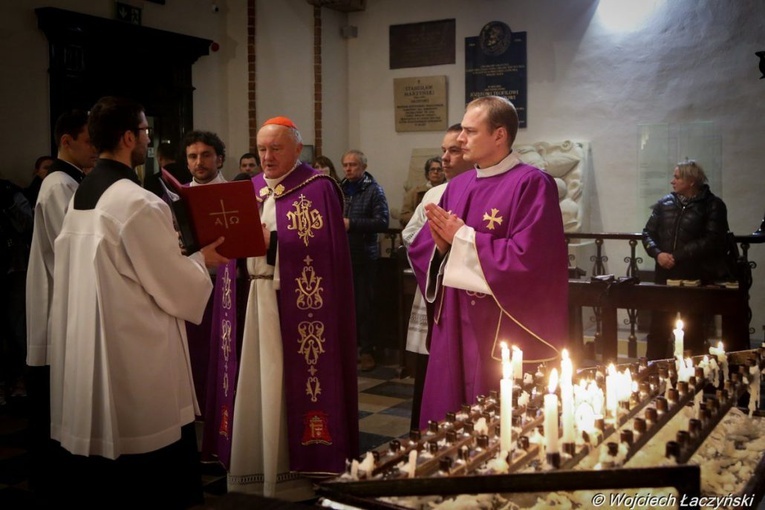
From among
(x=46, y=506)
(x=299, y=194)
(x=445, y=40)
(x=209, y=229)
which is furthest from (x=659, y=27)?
(x=46, y=506)

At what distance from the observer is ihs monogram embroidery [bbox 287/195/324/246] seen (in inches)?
171

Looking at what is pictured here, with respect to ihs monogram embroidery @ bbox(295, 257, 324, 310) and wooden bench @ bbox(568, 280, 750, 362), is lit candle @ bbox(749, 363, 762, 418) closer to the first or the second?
ihs monogram embroidery @ bbox(295, 257, 324, 310)

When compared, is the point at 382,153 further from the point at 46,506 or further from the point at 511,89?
the point at 46,506

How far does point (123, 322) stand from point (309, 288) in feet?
4.22

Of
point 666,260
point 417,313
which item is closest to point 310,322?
point 417,313

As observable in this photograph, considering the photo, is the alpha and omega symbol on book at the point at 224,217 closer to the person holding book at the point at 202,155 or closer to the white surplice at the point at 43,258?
the white surplice at the point at 43,258

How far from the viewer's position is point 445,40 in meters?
10.8

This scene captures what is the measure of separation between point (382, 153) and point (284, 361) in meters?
7.35

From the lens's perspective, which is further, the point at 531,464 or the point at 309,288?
the point at 309,288

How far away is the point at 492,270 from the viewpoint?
3494 mm

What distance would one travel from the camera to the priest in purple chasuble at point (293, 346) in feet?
14.1

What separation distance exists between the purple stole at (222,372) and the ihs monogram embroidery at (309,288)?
42 centimetres

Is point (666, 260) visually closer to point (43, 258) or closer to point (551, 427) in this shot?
point (43, 258)

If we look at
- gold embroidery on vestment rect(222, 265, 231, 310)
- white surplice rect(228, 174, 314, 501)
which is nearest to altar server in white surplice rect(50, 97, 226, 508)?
white surplice rect(228, 174, 314, 501)
